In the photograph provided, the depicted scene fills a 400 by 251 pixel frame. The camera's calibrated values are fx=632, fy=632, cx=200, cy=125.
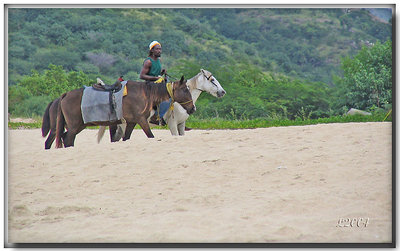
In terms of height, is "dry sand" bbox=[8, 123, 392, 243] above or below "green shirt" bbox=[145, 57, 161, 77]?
below

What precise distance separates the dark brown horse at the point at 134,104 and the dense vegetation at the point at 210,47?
11056 mm

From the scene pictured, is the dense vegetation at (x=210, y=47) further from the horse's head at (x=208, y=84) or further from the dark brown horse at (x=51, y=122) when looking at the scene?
the dark brown horse at (x=51, y=122)

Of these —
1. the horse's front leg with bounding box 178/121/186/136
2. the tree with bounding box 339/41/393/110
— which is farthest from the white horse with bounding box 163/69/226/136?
the tree with bounding box 339/41/393/110

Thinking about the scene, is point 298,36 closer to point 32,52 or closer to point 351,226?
point 32,52

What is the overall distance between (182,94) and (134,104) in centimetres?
82

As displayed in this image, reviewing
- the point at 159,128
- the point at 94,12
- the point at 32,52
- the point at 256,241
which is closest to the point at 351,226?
the point at 256,241

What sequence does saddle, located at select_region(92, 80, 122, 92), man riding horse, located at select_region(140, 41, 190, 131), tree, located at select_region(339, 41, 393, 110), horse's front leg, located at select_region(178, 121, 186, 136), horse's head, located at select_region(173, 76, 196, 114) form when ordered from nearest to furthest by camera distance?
saddle, located at select_region(92, 80, 122, 92)
horse's head, located at select_region(173, 76, 196, 114)
man riding horse, located at select_region(140, 41, 190, 131)
horse's front leg, located at select_region(178, 121, 186, 136)
tree, located at select_region(339, 41, 393, 110)

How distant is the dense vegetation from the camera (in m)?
23.1

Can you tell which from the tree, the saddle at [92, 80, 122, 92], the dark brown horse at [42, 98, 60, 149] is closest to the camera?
the saddle at [92, 80, 122, 92]

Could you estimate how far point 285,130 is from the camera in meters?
10.5

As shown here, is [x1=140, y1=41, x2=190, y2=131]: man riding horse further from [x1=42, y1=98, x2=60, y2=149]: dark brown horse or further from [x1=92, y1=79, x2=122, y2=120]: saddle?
[x1=42, y1=98, x2=60, y2=149]: dark brown horse

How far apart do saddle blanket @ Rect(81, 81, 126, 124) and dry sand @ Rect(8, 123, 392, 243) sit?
482 millimetres

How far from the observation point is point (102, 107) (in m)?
9.99

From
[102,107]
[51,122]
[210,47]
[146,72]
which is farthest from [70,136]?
[210,47]
